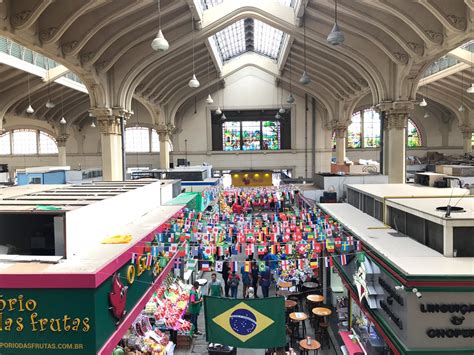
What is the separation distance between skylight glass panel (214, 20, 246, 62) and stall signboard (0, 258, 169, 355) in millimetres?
16560

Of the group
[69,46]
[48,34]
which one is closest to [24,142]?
[69,46]

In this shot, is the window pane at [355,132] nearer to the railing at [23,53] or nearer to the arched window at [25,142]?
the railing at [23,53]

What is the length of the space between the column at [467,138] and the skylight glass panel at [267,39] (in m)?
13.7

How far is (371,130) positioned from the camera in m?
29.8

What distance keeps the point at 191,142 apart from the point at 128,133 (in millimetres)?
4666

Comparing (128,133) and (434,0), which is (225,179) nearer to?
(128,133)

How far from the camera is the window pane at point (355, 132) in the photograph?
2991cm

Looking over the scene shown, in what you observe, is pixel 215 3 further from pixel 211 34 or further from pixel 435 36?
pixel 435 36

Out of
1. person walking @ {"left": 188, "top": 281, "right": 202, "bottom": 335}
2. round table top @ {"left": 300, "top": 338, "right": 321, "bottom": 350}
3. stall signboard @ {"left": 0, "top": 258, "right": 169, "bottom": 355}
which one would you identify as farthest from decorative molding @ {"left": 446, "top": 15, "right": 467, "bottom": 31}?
stall signboard @ {"left": 0, "top": 258, "right": 169, "bottom": 355}

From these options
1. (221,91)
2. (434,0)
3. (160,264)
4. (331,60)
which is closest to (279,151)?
(221,91)

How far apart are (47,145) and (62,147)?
3182 millimetres

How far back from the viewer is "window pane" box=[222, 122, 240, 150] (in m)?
29.2

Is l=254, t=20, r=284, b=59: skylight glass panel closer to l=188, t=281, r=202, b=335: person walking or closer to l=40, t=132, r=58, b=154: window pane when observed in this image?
l=188, t=281, r=202, b=335: person walking

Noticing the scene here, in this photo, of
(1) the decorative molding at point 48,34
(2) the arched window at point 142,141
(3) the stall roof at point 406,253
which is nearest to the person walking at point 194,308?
(3) the stall roof at point 406,253
